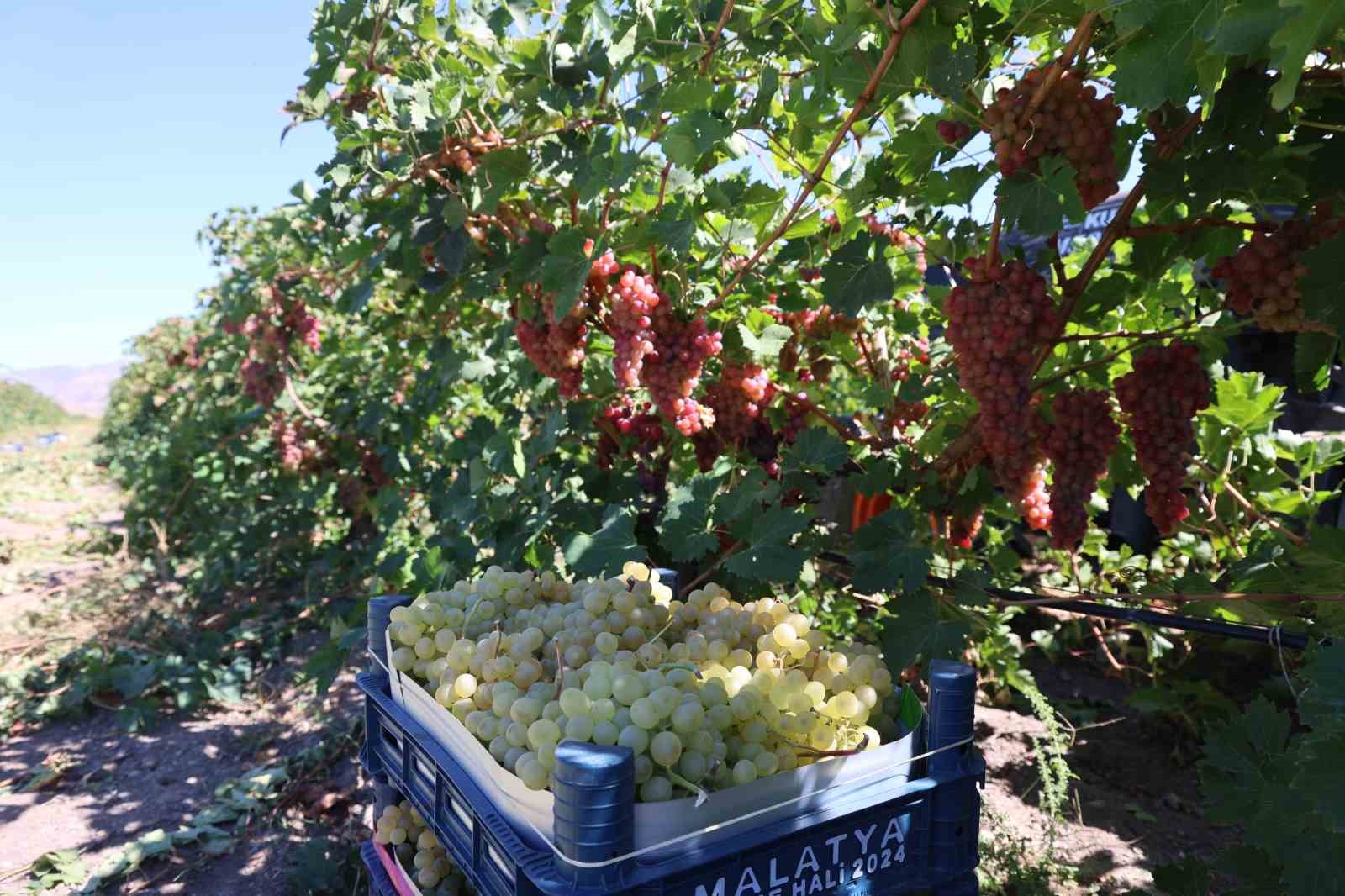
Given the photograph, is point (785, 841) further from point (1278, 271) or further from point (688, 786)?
point (1278, 271)

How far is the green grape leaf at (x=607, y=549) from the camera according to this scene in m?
2.21

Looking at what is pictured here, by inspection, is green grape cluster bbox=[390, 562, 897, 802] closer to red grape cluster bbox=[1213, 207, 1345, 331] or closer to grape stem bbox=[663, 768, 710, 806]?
grape stem bbox=[663, 768, 710, 806]

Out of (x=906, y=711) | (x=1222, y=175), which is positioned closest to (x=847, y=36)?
(x=1222, y=175)

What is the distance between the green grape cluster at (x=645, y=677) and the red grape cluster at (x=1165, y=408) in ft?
2.78

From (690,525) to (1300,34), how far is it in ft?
5.02

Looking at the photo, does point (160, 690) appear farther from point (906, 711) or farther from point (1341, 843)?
point (1341, 843)

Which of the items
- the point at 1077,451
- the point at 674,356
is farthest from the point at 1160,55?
the point at 674,356

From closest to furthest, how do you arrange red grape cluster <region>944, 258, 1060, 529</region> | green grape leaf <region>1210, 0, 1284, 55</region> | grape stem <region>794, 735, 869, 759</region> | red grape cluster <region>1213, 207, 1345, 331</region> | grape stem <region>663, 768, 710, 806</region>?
green grape leaf <region>1210, 0, 1284, 55</region>, grape stem <region>663, 768, 710, 806</region>, grape stem <region>794, 735, 869, 759</region>, red grape cluster <region>1213, 207, 1345, 331</region>, red grape cluster <region>944, 258, 1060, 529</region>

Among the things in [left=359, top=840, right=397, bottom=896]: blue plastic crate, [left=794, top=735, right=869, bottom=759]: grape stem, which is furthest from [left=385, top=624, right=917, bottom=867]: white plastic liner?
[left=359, top=840, right=397, bottom=896]: blue plastic crate

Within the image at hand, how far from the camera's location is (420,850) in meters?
1.63

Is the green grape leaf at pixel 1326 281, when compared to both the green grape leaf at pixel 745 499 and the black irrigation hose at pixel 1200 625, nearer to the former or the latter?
the black irrigation hose at pixel 1200 625

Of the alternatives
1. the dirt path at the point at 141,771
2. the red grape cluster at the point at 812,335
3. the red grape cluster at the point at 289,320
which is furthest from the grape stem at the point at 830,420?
the red grape cluster at the point at 289,320

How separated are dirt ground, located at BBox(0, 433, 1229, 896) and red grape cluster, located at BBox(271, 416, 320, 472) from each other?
110cm

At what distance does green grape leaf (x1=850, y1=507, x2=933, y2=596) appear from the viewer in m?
1.95
